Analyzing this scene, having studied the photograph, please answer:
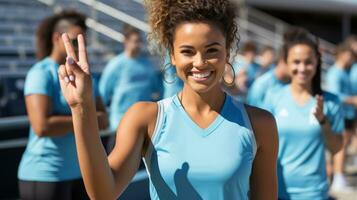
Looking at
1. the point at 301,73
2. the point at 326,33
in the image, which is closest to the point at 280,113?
the point at 301,73

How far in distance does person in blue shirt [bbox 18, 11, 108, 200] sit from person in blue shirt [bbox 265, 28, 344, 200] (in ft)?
3.81

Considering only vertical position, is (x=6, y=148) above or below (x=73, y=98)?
below

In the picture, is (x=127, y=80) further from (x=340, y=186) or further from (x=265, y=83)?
(x=340, y=186)

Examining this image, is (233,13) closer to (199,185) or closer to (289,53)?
(199,185)

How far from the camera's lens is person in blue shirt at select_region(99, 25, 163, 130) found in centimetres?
600

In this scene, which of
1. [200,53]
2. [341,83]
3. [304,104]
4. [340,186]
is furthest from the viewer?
[341,83]

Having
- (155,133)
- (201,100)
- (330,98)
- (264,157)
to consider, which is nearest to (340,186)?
(330,98)

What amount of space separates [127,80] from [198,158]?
432cm

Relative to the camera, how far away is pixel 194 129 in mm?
1847

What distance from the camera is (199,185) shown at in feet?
5.88

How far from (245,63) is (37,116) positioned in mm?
6756

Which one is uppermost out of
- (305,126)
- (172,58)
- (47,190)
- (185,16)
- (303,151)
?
(185,16)

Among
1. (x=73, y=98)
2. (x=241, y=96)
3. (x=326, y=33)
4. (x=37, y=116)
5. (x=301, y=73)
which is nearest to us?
(x=73, y=98)

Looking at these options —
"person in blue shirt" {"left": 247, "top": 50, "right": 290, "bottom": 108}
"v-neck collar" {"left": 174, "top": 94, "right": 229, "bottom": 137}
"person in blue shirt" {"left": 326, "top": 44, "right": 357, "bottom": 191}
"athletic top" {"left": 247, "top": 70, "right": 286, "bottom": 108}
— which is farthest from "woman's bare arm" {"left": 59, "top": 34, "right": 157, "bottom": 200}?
"person in blue shirt" {"left": 326, "top": 44, "right": 357, "bottom": 191}
